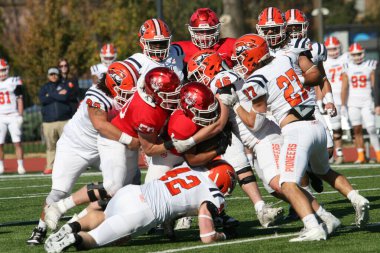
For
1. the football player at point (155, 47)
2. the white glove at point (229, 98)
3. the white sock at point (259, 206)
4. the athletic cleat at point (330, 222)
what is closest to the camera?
the athletic cleat at point (330, 222)

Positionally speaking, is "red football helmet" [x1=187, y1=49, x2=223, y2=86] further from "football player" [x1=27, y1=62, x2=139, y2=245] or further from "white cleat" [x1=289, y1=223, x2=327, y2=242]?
"white cleat" [x1=289, y1=223, x2=327, y2=242]

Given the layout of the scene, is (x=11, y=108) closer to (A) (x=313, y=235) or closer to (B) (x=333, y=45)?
(B) (x=333, y=45)

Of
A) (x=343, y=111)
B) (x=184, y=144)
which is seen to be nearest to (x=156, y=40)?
(x=184, y=144)

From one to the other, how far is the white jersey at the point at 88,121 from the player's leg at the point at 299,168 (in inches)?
64.4

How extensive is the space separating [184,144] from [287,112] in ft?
3.16

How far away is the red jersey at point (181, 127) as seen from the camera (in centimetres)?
809

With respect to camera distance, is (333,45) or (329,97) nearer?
(329,97)

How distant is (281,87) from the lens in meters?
8.27

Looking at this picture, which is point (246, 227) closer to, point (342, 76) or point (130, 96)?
point (130, 96)

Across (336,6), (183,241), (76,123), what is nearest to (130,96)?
(76,123)

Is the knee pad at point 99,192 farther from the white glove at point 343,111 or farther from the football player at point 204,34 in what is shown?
the white glove at point 343,111

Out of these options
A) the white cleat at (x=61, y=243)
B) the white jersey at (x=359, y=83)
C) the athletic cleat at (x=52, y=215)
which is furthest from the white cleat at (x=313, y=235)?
the white jersey at (x=359, y=83)

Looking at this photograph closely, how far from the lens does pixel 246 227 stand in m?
9.21

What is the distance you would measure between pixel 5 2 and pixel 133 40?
11.0 meters
